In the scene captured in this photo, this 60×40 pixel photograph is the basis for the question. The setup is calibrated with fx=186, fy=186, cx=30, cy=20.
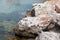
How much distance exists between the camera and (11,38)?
40.9 feet

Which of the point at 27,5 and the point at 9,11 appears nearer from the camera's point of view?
the point at 9,11

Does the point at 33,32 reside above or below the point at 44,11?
below

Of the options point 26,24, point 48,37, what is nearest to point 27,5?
point 26,24

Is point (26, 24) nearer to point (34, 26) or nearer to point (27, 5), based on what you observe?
point (34, 26)

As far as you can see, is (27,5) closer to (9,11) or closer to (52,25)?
(9,11)

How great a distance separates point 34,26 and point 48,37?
2.16m

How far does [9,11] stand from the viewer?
1884 centimetres

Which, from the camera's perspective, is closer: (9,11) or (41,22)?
(41,22)

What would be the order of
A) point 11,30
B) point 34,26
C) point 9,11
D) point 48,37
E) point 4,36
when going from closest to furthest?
point 48,37, point 34,26, point 4,36, point 11,30, point 9,11

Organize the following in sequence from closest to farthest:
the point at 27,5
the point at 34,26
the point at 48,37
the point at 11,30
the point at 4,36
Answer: the point at 48,37, the point at 34,26, the point at 4,36, the point at 11,30, the point at 27,5

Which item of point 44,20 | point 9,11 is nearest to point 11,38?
point 44,20

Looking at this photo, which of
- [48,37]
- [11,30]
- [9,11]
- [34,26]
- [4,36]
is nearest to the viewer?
[48,37]

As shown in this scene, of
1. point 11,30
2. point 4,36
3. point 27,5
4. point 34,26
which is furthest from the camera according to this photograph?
point 27,5

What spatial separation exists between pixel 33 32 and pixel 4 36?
2.25m
